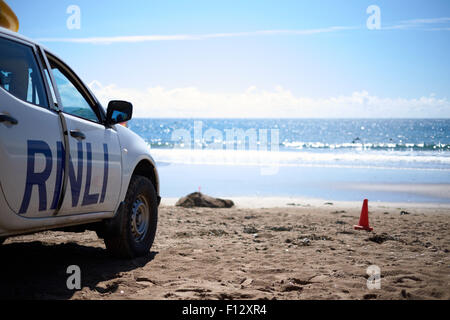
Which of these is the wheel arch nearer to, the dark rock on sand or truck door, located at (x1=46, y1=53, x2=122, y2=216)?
truck door, located at (x1=46, y1=53, x2=122, y2=216)

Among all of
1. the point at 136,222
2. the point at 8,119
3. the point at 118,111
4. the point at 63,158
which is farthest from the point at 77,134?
the point at 136,222

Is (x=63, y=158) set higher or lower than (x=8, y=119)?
lower

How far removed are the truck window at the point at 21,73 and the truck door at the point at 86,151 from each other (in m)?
0.23

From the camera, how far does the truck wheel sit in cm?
484

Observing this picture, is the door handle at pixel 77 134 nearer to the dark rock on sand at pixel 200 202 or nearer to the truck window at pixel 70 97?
the truck window at pixel 70 97

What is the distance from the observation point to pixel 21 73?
373 centimetres

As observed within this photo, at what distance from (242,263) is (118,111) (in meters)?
2.16

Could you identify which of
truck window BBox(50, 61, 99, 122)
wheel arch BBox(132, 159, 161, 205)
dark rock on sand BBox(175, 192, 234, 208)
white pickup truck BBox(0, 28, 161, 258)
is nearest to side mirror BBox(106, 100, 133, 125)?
white pickup truck BBox(0, 28, 161, 258)

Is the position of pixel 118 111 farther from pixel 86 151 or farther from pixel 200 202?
pixel 200 202

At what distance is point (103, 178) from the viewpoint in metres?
4.38

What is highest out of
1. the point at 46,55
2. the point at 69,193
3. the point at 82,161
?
the point at 46,55
